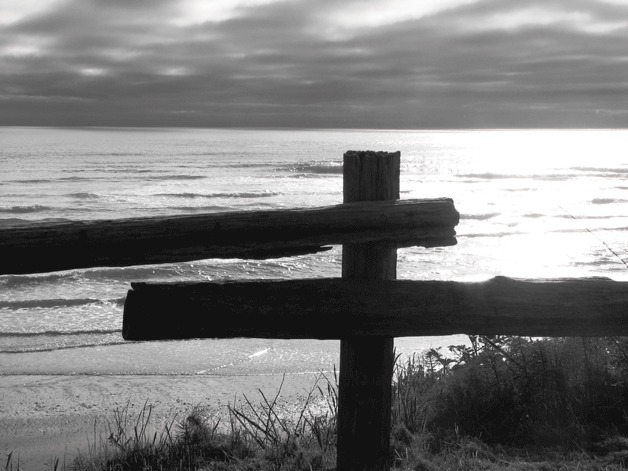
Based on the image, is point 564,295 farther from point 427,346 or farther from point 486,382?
point 427,346

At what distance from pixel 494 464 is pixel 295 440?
42.8 inches

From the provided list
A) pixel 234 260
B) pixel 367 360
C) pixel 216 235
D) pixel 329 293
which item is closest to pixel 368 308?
pixel 329 293

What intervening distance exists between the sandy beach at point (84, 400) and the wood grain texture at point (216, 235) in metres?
2.08

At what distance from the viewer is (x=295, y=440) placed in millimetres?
3977

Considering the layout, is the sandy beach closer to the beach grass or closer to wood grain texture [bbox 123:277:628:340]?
the beach grass

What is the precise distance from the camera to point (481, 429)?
425cm

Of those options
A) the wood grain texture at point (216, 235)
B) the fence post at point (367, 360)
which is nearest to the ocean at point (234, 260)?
the wood grain texture at point (216, 235)

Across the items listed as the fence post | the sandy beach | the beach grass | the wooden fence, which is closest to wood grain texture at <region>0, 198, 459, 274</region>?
the wooden fence

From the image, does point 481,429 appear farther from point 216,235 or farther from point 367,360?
point 216,235

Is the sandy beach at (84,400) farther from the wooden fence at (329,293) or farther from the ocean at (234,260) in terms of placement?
the wooden fence at (329,293)

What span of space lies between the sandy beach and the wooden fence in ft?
6.80

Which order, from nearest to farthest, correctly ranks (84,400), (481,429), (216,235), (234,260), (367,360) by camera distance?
(216,235)
(367,360)
(481,429)
(84,400)
(234,260)

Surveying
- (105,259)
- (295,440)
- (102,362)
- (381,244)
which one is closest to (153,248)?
(105,259)

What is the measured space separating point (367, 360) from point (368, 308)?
30cm
